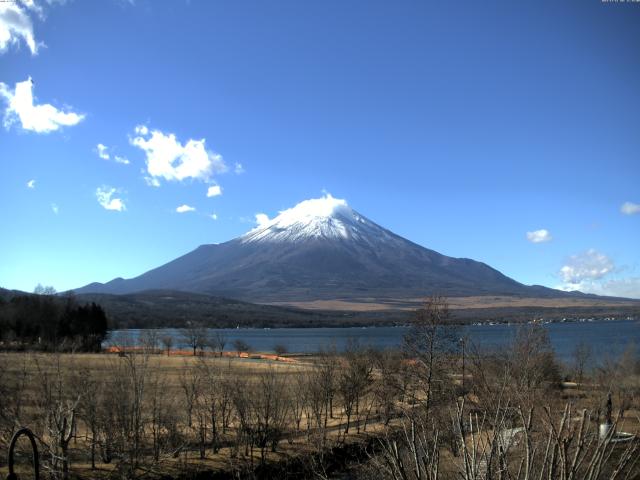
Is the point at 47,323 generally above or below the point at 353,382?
above

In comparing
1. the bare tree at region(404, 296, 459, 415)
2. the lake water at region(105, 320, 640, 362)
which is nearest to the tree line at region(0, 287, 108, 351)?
the lake water at region(105, 320, 640, 362)

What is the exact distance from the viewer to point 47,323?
92875 mm

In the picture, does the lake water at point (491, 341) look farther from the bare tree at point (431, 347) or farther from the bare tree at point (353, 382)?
the bare tree at point (431, 347)

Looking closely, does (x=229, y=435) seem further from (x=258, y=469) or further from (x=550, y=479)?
(x=550, y=479)

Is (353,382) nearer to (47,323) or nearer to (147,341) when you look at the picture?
(147,341)

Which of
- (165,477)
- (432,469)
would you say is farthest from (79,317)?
(432,469)

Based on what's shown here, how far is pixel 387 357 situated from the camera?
52625 mm

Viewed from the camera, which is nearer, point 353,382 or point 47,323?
point 353,382

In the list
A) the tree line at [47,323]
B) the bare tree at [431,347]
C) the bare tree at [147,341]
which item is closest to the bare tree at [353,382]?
the bare tree at [431,347]

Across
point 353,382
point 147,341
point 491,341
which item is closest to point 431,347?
point 353,382

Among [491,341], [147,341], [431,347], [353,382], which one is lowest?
[491,341]

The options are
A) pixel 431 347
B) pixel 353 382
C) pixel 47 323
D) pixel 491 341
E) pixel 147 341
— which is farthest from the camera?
pixel 491 341

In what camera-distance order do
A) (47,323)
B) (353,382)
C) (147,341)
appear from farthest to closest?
(47,323)
(353,382)
(147,341)

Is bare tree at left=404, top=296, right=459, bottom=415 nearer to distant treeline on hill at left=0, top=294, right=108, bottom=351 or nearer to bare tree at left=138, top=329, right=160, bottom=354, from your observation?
bare tree at left=138, top=329, right=160, bottom=354
